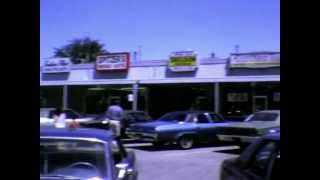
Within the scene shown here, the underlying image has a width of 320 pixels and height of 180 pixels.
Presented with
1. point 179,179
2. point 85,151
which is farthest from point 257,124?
point 85,151

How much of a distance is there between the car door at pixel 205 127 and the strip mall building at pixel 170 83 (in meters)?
6.32

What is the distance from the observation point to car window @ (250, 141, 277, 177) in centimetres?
529

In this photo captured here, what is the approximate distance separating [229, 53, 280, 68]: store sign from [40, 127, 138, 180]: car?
21.2 metres

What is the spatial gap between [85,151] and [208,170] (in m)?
9.08


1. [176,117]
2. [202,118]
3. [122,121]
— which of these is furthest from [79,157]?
[122,121]

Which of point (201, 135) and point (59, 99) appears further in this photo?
point (59, 99)

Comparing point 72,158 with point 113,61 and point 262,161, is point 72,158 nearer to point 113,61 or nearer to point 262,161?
point 262,161

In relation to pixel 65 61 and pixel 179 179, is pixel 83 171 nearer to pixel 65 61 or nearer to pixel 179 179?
pixel 179 179

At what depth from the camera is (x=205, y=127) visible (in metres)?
21.3

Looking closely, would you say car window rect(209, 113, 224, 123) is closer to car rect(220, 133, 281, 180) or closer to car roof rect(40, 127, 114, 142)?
car rect(220, 133, 281, 180)

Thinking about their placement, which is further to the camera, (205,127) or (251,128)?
(205,127)

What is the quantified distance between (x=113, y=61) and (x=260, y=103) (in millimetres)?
8337
